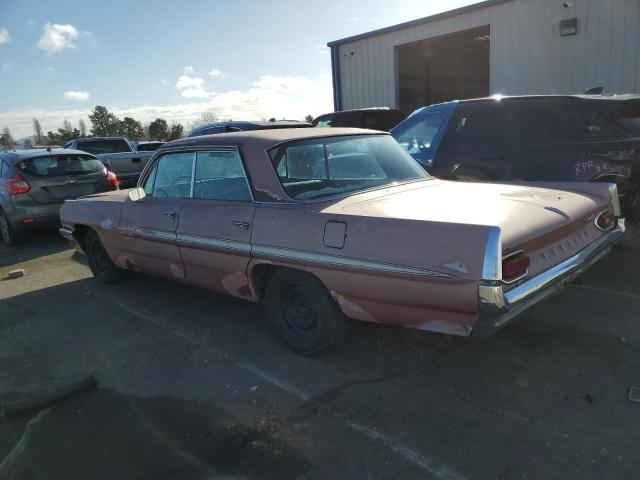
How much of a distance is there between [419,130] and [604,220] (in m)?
3.03

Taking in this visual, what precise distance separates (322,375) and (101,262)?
11.3 ft

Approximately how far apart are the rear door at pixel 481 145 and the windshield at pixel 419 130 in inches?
8.2

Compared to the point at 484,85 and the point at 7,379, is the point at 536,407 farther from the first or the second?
the point at 484,85

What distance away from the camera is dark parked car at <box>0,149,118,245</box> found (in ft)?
26.0

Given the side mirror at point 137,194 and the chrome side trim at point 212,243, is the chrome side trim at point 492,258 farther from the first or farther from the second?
the side mirror at point 137,194

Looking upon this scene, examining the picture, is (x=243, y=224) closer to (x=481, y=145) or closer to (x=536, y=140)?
(x=481, y=145)

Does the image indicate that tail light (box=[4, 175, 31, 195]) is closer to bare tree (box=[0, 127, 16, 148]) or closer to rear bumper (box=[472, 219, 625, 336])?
rear bumper (box=[472, 219, 625, 336])

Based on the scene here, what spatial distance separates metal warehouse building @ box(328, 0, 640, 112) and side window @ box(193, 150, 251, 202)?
32.3 ft

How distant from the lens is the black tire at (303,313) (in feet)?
11.0

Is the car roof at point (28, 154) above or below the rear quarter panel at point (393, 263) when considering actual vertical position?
above

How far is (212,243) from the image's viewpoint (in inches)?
153

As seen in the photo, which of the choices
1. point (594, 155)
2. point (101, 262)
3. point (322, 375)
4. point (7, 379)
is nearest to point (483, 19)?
point (594, 155)

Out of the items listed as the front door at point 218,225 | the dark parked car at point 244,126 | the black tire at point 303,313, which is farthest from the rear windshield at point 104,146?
Answer: the black tire at point 303,313

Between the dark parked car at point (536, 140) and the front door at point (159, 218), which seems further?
the dark parked car at point (536, 140)
